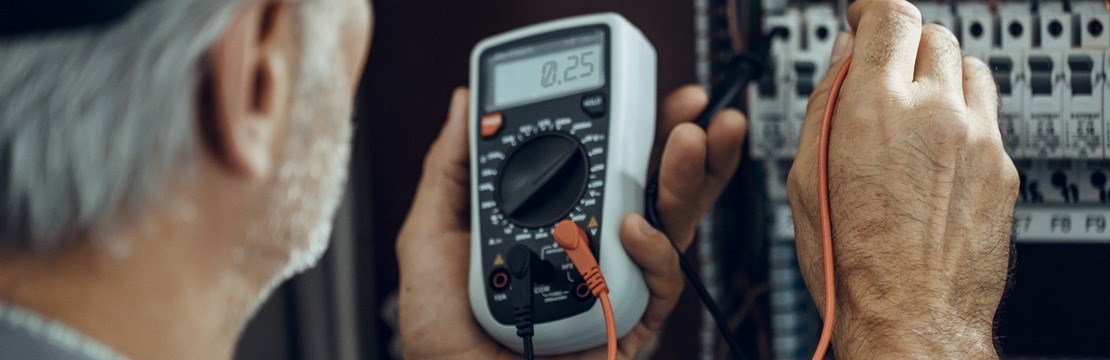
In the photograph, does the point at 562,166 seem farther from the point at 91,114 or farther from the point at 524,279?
the point at 91,114

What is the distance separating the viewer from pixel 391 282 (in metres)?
1.14

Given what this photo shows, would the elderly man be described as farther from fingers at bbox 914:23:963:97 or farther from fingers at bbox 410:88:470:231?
fingers at bbox 410:88:470:231

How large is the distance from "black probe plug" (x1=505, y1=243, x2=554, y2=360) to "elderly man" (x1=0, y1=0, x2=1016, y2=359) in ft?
0.22

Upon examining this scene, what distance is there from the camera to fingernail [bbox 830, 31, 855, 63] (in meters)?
0.73

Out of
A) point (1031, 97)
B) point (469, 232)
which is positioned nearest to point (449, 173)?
point (469, 232)

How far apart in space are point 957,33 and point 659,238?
0.86ft

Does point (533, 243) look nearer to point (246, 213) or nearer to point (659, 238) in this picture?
point (659, 238)

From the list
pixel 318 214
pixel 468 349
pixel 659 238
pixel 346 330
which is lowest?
pixel 346 330

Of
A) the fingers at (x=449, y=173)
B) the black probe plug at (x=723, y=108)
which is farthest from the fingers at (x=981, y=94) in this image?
the fingers at (x=449, y=173)

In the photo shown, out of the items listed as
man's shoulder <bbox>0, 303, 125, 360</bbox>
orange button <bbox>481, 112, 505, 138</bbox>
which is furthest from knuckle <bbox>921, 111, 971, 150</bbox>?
man's shoulder <bbox>0, 303, 125, 360</bbox>

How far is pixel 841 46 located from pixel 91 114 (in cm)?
48

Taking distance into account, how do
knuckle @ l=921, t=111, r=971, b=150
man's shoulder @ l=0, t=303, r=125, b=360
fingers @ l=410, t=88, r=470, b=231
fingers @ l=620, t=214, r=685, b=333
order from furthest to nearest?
fingers @ l=410, t=88, r=470, b=231
fingers @ l=620, t=214, r=685, b=333
knuckle @ l=921, t=111, r=971, b=150
man's shoulder @ l=0, t=303, r=125, b=360

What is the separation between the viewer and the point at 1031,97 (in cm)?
76

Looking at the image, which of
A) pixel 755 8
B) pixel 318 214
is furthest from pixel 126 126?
pixel 755 8
